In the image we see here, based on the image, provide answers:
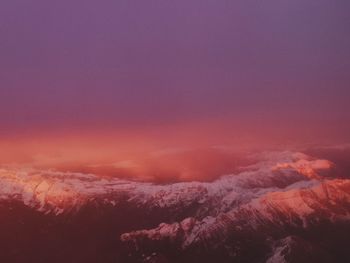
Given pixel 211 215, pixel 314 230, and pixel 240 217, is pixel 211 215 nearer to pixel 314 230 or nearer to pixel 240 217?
pixel 240 217

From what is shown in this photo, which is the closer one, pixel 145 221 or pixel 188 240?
pixel 188 240

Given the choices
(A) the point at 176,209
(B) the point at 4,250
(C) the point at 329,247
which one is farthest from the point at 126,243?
(C) the point at 329,247

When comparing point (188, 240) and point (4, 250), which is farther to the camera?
point (188, 240)

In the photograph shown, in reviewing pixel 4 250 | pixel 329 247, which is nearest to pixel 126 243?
pixel 4 250

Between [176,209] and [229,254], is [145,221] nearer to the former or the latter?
[176,209]

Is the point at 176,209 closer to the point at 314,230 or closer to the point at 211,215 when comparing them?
the point at 211,215

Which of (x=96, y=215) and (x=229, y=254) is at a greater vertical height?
(x=96, y=215)

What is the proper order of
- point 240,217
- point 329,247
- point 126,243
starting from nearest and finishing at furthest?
point 329,247 → point 126,243 → point 240,217

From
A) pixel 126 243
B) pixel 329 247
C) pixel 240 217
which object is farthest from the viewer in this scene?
pixel 240 217
